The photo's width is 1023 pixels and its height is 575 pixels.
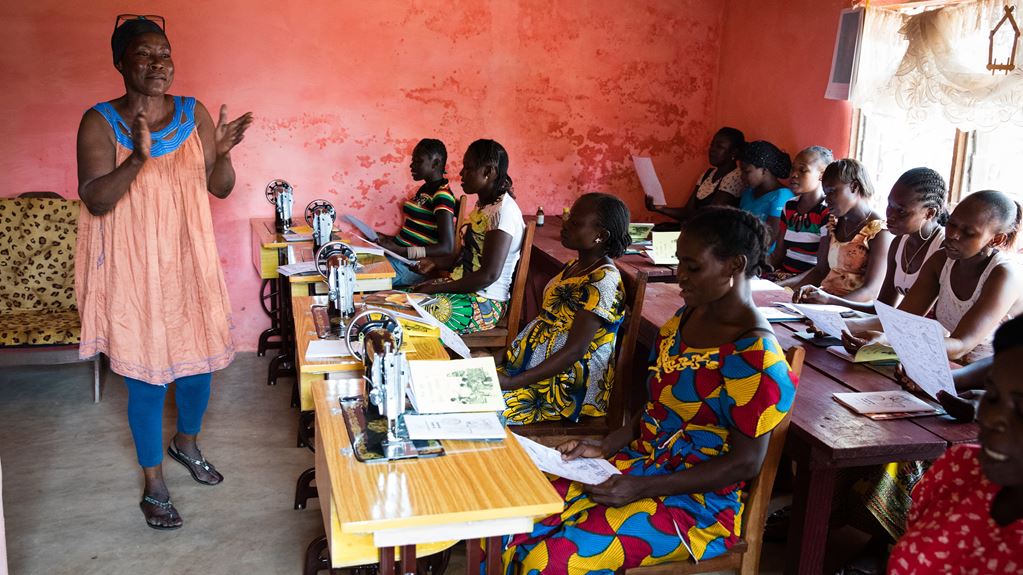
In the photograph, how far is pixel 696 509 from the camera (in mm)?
1905

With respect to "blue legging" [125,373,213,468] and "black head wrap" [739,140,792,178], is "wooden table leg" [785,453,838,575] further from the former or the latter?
"black head wrap" [739,140,792,178]

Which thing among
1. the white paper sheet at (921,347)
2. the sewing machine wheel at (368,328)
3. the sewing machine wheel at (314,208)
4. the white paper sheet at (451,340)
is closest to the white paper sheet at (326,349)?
the sewing machine wheel at (368,328)

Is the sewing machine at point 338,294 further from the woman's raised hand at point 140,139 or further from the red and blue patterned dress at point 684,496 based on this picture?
the red and blue patterned dress at point 684,496

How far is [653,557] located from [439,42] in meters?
3.94

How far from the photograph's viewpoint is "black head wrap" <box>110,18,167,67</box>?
100 inches

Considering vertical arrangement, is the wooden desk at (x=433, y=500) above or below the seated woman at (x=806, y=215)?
below

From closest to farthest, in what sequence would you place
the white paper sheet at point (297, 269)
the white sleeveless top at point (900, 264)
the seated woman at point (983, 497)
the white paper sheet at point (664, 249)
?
1. the seated woman at point (983, 497)
2. the white sleeveless top at point (900, 264)
3. the white paper sheet at point (297, 269)
4. the white paper sheet at point (664, 249)

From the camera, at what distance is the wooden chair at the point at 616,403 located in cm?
256

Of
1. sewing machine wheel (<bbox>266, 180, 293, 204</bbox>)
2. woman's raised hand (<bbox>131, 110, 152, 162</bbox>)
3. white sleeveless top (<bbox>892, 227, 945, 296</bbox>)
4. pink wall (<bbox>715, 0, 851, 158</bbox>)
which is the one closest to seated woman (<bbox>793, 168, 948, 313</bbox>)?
white sleeveless top (<bbox>892, 227, 945, 296</bbox>)

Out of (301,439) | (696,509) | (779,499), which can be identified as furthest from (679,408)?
(301,439)

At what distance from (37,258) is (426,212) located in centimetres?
217

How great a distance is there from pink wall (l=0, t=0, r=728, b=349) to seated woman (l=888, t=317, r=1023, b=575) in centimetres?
359

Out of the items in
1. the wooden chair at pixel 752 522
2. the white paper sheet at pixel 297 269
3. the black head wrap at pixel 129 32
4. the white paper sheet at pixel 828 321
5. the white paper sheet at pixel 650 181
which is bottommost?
the wooden chair at pixel 752 522

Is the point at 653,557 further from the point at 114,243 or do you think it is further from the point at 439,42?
the point at 439,42
